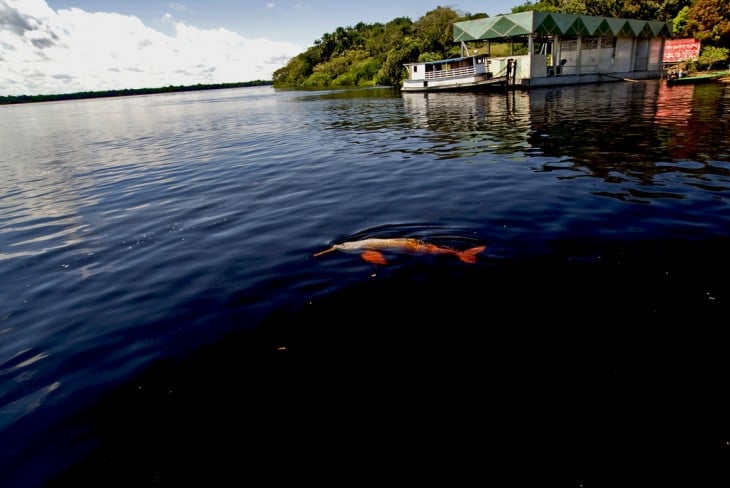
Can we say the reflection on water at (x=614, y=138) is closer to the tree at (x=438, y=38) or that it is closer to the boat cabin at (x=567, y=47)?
the boat cabin at (x=567, y=47)

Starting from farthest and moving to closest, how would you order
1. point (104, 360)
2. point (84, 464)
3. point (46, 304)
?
point (46, 304) → point (104, 360) → point (84, 464)

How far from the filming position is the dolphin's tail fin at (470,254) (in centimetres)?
617

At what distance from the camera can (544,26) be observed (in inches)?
1646

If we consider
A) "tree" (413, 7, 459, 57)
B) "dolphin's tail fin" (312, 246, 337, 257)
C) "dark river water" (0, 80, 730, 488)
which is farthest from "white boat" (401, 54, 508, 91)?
"dolphin's tail fin" (312, 246, 337, 257)

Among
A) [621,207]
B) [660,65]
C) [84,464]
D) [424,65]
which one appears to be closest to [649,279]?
[621,207]

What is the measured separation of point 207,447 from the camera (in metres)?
3.30

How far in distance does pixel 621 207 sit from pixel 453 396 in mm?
6346

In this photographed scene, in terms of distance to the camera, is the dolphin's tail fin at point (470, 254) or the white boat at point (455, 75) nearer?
the dolphin's tail fin at point (470, 254)

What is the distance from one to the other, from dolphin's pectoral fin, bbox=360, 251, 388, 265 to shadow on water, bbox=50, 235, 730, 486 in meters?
0.88

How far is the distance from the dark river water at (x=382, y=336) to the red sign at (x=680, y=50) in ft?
185

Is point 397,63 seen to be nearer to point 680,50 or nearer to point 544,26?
point 544,26

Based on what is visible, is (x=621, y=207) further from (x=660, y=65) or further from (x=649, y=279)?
(x=660, y=65)

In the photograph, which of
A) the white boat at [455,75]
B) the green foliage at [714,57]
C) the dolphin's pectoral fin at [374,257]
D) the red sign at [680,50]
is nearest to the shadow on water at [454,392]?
the dolphin's pectoral fin at [374,257]

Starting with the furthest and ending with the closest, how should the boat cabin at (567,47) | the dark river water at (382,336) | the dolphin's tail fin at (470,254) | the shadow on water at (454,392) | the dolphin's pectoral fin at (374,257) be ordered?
the boat cabin at (567,47), the dolphin's pectoral fin at (374,257), the dolphin's tail fin at (470,254), the dark river water at (382,336), the shadow on water at (454,392)
